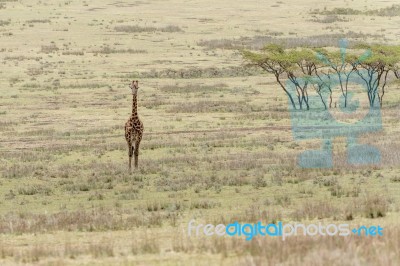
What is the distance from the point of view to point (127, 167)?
31078 millimetres

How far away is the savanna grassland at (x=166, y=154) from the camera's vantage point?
47.3ft

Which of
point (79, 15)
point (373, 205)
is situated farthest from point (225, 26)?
point (373, 205)

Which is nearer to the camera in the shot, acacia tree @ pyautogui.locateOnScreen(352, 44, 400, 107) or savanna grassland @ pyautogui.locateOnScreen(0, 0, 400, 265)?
savanna grassland @ pyautogui.locateOnScreen(0, 0, 400, 265)

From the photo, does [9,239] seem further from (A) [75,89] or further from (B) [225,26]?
(B) [225,26]

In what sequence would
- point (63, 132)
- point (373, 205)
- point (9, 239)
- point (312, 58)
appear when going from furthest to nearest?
1. point (312, 58)
2. point (63, 132)
3. point (373, 205)
4. point (9, 239)

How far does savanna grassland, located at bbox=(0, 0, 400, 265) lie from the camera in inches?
568

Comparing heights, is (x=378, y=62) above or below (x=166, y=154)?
above

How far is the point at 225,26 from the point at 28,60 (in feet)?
104

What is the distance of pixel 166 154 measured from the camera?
35312 millimetres

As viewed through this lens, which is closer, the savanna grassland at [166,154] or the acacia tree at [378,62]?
the savanna grassland at [166,154]

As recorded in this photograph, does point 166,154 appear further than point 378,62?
No

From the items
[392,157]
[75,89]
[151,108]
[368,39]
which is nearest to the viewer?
A: [392,157]

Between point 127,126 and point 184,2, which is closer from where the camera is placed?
point 127,126

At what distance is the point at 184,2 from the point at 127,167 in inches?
3779
